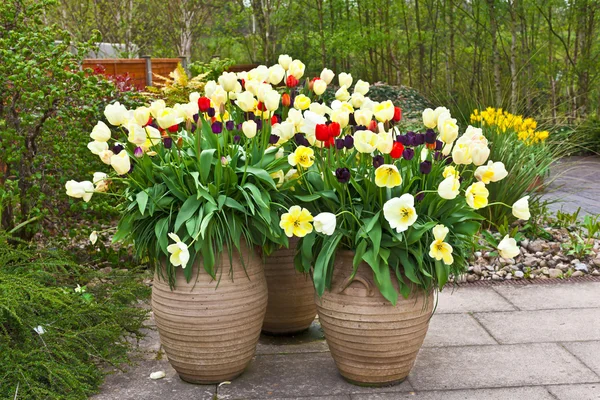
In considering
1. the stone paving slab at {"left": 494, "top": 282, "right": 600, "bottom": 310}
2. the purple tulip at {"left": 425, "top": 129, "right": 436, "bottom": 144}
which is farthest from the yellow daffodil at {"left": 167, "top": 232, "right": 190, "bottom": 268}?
the stone paving slab at {"left": 494, "top": 282, "right": 600, "bottom": 310}

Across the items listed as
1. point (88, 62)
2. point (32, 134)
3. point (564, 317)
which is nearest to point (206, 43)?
point (88, 62)

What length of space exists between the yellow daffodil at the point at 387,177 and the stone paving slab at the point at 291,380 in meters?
0.92

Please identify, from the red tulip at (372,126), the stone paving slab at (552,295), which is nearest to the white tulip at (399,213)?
the red tulip at (372,126)

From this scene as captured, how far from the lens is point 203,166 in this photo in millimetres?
2762

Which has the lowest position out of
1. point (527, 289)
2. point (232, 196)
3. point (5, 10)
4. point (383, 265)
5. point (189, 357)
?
point (527, 289)

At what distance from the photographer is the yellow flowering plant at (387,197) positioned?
257 cm

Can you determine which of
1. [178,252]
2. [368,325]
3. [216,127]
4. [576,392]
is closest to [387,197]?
[368,325]

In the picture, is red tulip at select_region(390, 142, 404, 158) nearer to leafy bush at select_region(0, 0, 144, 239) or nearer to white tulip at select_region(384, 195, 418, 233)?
white tulip at select_region(384, 195, 418, 233)

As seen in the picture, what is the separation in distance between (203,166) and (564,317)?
87.7 inches

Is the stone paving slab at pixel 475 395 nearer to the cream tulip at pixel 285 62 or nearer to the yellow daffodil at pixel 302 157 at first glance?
the yellow daffodil at pixel 302 157

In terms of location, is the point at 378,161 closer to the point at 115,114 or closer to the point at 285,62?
the point at 285,62

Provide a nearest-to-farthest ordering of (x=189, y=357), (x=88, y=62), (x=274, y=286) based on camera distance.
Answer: (x=189, y=357) → (x=274, y=286) → (x=88, y=62)

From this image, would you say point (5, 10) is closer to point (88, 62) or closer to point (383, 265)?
point (383, 265)

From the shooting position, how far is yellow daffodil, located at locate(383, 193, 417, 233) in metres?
2.51
